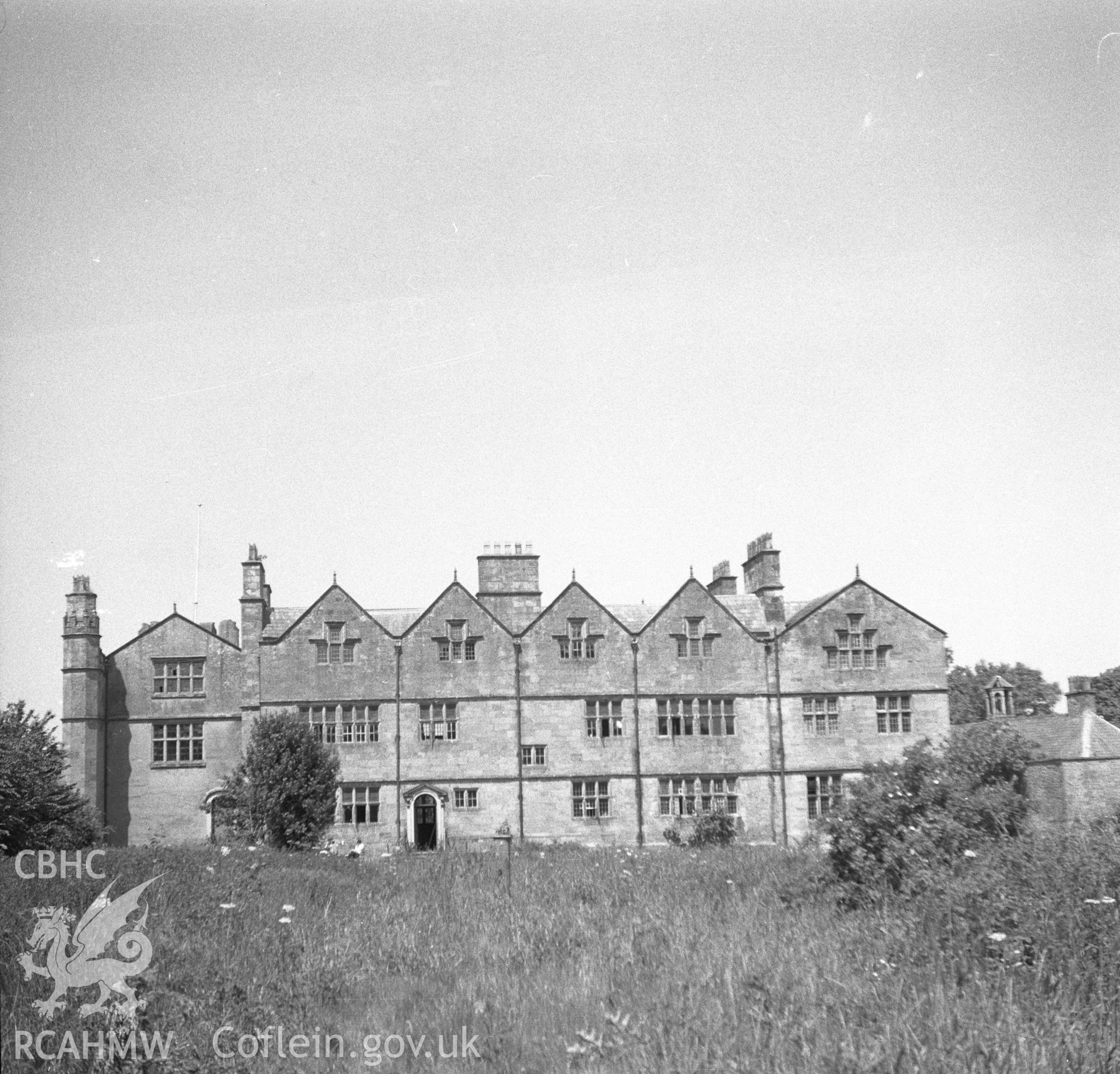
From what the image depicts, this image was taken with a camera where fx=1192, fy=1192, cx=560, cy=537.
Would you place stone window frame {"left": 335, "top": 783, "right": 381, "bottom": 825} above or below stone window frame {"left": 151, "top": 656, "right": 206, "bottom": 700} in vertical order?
below

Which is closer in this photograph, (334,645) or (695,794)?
(695,794)

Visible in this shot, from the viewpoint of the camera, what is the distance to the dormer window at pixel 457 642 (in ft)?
128

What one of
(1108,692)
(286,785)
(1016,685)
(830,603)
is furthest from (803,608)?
(1016,685)

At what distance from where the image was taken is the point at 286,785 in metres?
29.3

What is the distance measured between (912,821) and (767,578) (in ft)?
87.1

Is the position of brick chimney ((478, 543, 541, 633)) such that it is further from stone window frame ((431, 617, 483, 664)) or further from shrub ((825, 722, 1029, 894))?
shrub ((825, 722, 1029, 894))

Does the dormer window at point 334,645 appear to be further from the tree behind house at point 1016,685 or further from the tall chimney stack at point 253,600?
the tree behind house at point 1016,685

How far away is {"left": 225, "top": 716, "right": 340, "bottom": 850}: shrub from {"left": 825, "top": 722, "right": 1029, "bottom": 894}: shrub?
16457 mm

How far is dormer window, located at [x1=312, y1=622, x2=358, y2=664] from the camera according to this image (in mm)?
38750

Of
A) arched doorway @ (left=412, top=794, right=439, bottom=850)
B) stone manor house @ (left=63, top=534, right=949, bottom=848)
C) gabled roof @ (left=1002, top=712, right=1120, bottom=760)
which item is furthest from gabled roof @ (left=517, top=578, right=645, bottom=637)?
A: gabled roof @ (left=1002, top=712, right=1120, bottom=760)

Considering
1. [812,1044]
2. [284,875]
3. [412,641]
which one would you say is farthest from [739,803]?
[812,1044]

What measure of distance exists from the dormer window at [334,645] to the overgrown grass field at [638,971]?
901 inches

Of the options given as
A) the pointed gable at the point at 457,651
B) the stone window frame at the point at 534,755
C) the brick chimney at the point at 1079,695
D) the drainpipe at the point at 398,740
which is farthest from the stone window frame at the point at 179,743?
the brick chimney at the point at 1079,695

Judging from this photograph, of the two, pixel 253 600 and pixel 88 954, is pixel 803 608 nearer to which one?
pixel 253 600
